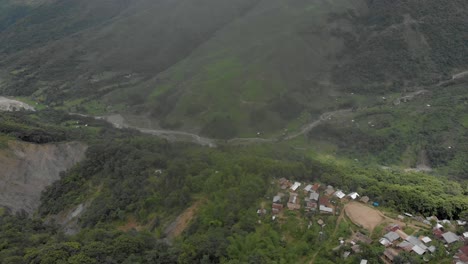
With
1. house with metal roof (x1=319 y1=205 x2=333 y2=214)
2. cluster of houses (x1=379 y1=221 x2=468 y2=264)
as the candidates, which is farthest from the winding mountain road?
cluster of houses (x1=379 y1=221 x2=468 y2=264)

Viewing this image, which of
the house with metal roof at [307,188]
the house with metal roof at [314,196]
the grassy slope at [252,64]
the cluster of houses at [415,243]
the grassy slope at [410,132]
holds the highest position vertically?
the cluster of houses at [415,243]

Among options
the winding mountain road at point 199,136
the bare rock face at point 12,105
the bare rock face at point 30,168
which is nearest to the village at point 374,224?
the bare rock face at point 30,168

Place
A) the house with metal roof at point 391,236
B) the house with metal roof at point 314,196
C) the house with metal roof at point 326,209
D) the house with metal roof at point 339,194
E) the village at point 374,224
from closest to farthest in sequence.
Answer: the village at point 374,224
the house with metal roof at point 391,236
the house with metal roof at point 326,209
the house with metal roof at point 314,196
the house with metal roof at point 339,194

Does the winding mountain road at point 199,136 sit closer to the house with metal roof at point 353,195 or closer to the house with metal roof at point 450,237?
the house with metal roof at point 353,195

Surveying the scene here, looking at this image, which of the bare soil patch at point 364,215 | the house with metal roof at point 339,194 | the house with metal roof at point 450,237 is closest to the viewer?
the house with metal roof at point 450,237

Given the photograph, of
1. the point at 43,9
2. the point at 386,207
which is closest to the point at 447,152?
the point at 386,207

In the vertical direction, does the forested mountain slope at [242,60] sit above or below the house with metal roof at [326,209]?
below

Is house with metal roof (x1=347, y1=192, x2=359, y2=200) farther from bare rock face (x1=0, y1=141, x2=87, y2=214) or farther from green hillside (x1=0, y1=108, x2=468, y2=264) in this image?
bare rock face (x1=0, y1=141, x2=87, y2=214)
